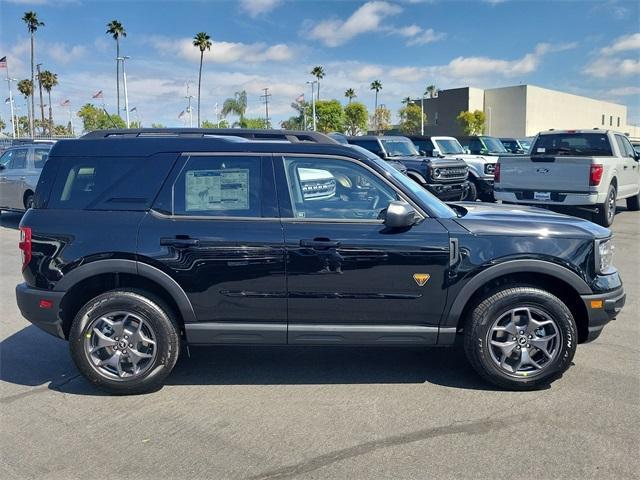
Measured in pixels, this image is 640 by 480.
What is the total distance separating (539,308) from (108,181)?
133 inches

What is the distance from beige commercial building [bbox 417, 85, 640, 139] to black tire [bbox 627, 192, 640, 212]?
59.2 m

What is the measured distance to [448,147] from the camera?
647 inches

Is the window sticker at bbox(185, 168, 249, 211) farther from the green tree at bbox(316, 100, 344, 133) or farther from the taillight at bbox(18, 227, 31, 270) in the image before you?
the green tree at bbox(316, 100, 344, 133)

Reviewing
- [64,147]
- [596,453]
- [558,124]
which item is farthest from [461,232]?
[558,124]

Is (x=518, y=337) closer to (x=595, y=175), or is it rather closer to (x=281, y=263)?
→ (x=281, y=263)

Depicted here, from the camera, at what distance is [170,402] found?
3.85 metres

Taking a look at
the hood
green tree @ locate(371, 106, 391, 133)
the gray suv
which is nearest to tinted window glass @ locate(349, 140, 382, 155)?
the gray suv

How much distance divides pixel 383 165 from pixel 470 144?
17.1 meters

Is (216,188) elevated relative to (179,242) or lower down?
elevated

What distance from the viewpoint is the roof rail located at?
4.33m

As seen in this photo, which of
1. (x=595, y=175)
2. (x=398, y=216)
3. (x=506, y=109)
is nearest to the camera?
(x=398, y=216)

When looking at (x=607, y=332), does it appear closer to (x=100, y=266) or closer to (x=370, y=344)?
(x=370, y=344)

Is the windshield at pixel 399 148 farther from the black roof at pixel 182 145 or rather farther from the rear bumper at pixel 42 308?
the rear bumper at pixel 42 308

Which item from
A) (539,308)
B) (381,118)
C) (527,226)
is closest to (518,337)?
(539,308)
